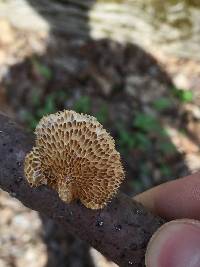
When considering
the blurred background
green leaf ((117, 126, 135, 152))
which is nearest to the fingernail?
the blurred background

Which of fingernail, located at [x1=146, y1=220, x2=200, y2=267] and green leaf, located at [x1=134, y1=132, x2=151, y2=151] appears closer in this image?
fingernail, located at [x1=146, y1=220, x2=200, y2=267]

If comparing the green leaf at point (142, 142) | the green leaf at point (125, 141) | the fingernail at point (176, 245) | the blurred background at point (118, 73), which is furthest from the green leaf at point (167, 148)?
the fingernail at point (176, 245)

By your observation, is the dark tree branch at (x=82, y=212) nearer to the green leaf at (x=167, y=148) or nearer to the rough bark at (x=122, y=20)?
the green leaf at (x=167, y=148)

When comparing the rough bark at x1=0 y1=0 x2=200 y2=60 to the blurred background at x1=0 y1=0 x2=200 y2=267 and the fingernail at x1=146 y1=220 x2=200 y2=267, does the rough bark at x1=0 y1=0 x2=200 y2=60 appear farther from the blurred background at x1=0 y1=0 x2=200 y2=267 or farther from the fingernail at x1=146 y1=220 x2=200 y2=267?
the fingernail at x1=146 y1=220 x2=200 y2=267

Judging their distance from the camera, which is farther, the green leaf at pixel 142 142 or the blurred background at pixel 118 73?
the green leaf at pixel 142 142

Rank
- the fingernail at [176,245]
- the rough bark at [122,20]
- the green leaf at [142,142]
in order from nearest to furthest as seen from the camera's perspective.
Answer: the fingernail at [176,245], the green leaf at [142,142], the rough bark at [122,20]

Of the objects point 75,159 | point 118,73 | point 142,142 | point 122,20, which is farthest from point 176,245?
point 122,20

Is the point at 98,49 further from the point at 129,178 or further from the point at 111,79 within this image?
the point at 129,178
